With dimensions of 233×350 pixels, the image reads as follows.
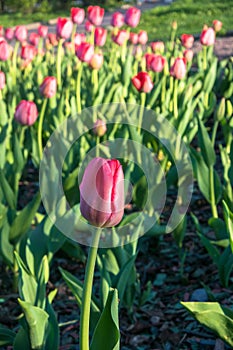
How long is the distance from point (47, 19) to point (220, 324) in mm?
13112

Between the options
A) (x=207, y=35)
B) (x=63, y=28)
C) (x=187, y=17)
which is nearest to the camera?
(x=63, y=28)

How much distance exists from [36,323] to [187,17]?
10.7 m

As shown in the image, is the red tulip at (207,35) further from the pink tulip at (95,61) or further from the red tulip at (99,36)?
the pink tulip at (95,61)

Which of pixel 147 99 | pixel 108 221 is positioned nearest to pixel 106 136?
pixel 147 99

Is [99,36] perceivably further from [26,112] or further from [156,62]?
[26,112]

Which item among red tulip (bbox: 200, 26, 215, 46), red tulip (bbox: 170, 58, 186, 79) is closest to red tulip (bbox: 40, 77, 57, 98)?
red tulip (bbox: 170, 58, 186, 79)

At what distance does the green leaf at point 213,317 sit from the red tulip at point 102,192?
1.50 ft

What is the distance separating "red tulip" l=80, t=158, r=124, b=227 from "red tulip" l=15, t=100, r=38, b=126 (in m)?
1.49

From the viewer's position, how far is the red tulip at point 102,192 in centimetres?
109

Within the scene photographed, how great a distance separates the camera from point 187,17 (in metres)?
11.6

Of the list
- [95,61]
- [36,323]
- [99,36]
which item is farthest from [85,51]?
[36,323]

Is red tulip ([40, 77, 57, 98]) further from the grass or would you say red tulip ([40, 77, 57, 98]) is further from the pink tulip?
the grass

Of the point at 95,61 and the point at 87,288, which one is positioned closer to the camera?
the point at 87,288

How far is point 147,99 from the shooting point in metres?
3.66
